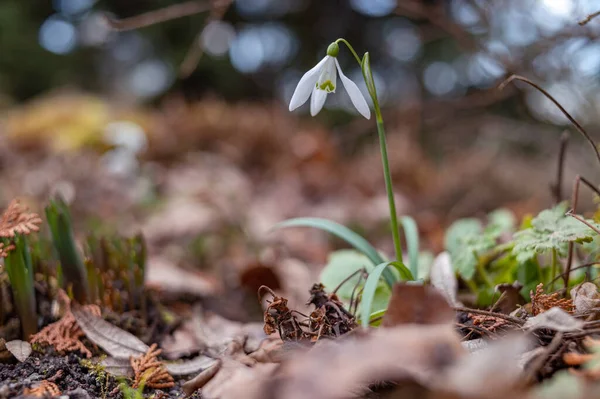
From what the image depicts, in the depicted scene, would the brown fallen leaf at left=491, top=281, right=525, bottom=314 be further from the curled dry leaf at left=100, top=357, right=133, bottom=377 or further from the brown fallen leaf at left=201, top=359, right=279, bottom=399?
the curled dry leaf at left=100, top=357, right=133, bottom=377

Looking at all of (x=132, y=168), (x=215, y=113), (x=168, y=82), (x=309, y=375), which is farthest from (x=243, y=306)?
(x=168, y=82)

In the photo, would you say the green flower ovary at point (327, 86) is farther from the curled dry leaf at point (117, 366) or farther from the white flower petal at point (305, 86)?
the curled dry leaf at point (117, 366)

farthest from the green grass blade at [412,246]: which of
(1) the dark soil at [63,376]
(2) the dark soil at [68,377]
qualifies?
(1) the dark soil at [63,376]

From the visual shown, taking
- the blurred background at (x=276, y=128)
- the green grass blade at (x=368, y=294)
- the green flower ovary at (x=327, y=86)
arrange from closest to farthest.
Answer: the green grass blade at (x=368, y=294)
the green flower ovary at (x=327, y=86)
the blurred background at (x=276, y=128)

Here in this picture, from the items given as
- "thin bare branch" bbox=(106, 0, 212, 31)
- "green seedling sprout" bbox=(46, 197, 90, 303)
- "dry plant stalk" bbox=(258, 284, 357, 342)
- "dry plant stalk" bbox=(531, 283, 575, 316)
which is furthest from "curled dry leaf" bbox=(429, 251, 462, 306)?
"thin bare branch" bbox=(106, 0, 212, 31)

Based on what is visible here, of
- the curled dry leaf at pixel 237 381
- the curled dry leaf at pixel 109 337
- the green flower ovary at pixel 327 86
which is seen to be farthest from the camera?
the curled dry leaf at pixel 109 337

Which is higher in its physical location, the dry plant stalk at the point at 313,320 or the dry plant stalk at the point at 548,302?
the dry plant stalk at the point at 313,320
